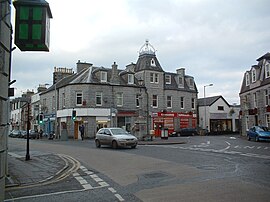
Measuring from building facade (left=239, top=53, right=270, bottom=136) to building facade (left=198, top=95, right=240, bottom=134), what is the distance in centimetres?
1368

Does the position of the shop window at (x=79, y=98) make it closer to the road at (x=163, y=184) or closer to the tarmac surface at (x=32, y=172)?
the tarmac surface at (x=32, y=172)

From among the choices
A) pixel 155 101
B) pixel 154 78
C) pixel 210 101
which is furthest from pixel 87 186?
pixel 210 101

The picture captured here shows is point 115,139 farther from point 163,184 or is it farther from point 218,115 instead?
point 218,115

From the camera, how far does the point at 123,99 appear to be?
42.8 meters

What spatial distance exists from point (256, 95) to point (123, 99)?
17.9 meters

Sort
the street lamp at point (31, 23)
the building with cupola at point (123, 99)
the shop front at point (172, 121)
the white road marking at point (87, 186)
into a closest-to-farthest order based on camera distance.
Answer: the street lamp at point (31, 23)
the white road marking at point (87, 186)
the building with cupola at point (123, 99)
the shop front at point (172, 121)

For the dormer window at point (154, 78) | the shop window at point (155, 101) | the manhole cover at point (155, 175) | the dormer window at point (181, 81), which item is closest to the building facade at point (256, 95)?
the dormer window at point (181, 81)

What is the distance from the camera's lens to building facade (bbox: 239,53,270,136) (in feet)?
120

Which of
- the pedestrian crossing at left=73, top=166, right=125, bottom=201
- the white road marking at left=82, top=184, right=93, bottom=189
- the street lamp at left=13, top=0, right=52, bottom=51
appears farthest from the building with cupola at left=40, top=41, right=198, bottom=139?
the street lamp at left=13, top=0, right=52, bottom=51

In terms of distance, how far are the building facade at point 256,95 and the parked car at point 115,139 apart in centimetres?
2117

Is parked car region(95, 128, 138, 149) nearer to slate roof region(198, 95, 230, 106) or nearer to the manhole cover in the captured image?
the manhole cover

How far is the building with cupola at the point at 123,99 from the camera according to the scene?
40000 millimetres

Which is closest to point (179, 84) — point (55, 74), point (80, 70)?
point (80, 70)

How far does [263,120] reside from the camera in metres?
37.1
